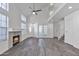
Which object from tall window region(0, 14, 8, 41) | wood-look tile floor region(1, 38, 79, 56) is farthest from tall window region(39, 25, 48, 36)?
tall window region(0, 14, 8, 41)

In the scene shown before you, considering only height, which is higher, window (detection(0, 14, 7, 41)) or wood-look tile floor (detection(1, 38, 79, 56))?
window (detection(0, 14, 7, 41))

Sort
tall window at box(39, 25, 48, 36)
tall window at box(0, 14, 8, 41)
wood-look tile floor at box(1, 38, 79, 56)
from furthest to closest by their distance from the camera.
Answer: tall window at box(39, 25, 48, 36) → tall window at box(0, 14, 8, 41) → wood-look tile floor at box(1, 38, 79, 56)

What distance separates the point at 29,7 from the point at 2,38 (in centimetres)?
349

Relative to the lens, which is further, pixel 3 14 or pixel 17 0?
pixel 3 14

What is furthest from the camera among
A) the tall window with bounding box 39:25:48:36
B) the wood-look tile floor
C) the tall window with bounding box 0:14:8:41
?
the tall window with bounding box 39:25:48:36

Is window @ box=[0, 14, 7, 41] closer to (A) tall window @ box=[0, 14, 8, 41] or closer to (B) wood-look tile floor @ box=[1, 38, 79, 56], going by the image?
(A) tall window @ box=[0, 14, 8, 41]

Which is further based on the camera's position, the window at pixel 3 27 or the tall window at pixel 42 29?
the tall window at pixel 42 29

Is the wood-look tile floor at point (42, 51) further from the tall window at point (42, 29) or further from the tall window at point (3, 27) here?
the tall window at point (42, 29)

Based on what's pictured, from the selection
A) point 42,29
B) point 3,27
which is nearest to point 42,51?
point 3,27

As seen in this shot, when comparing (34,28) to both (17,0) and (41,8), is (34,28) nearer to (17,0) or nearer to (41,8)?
(41,8)

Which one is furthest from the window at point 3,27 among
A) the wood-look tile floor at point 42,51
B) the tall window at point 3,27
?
the wood-look tile floor at point 42,51

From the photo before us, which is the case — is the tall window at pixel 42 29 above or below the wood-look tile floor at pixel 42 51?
above

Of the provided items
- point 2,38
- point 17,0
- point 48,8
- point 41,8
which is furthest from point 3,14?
point 48,8

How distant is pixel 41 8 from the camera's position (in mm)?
8367
